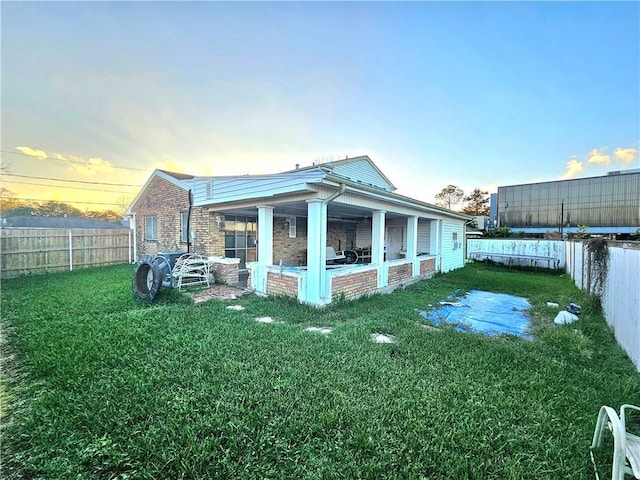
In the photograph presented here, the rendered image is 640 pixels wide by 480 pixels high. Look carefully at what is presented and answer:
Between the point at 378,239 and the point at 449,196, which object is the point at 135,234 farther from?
the point at 449,196

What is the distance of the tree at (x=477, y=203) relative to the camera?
38688 millimetres

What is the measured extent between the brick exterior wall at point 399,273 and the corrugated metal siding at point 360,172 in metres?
5.89

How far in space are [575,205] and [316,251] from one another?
34246 millimetres

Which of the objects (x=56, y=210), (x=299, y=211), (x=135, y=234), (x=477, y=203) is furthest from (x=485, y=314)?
(x=477, y=203)

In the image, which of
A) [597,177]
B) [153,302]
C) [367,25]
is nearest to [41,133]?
[153,302]

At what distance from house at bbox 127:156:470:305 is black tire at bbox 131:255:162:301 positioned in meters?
2.02

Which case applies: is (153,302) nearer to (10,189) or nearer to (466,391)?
(466,391)

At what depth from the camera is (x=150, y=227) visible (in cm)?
1259

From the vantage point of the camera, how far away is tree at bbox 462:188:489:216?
3869cm

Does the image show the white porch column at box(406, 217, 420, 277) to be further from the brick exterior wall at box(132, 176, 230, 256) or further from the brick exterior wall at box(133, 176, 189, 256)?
the brick exterior wall at box(133, 176, 189, 256)

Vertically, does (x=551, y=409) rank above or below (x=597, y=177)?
below

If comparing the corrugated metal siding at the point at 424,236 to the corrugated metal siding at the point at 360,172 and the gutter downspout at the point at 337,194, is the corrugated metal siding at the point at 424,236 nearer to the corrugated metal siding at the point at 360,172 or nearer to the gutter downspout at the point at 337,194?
the corrugated metal siding at the point at 360,172

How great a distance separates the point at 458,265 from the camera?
48.6ft

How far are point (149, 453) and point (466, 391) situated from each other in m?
2.99
